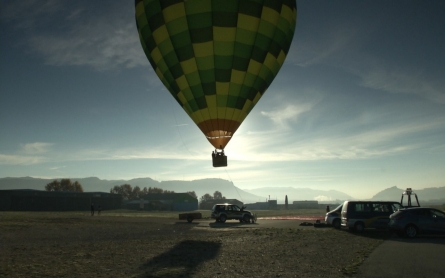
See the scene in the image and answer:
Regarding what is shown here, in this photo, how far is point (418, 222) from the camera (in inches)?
→ 681

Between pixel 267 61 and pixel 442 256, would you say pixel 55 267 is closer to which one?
pixel 442 256

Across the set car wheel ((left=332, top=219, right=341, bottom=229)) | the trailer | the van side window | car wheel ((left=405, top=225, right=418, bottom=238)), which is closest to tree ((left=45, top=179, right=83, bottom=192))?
the trailer

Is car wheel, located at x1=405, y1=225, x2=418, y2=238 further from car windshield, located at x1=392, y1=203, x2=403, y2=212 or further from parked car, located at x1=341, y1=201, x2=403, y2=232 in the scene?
car windshield, located at x1=392, y1=203, x2=403, y2=212

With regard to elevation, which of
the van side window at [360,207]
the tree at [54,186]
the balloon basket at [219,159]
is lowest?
the van side window at [360,207]

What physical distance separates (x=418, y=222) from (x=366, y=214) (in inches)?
149

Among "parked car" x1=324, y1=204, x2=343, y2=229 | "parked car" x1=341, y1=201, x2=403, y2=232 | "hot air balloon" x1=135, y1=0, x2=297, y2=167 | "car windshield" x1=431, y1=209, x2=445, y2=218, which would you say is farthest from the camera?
"parked car" x1=324, y1=204, x2=343, y2=229

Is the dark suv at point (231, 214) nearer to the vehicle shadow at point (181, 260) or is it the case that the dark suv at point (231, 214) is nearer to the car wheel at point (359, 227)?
the car wheel at point (359, 227)

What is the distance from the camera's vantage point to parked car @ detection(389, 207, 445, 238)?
17.2 meters

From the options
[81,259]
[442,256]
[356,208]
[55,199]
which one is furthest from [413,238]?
[55,199]

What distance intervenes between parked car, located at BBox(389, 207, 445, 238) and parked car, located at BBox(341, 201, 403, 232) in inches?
113

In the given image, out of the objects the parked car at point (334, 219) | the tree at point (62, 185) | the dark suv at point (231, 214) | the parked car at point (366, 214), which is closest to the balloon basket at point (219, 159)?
the parked car at point (366, 214)

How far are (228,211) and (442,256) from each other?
81.4 ft

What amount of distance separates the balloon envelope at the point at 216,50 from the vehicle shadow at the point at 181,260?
6.35 meters

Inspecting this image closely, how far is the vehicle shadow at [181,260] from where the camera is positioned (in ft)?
30.9
